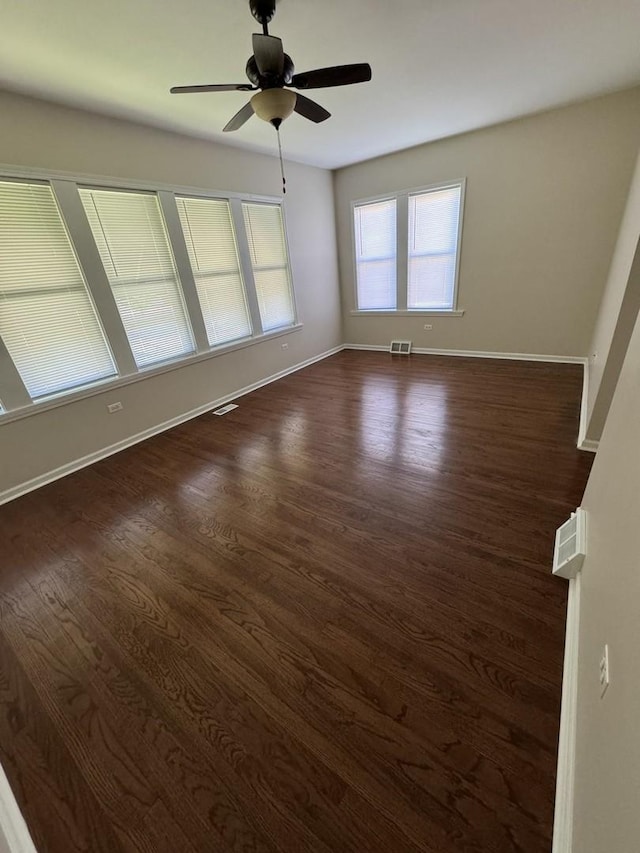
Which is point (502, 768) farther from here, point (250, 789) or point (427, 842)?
point (250, 789)

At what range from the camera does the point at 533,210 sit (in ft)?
13.6

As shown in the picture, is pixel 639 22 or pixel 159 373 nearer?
pixel 639 22

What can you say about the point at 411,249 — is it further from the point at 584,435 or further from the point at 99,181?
the point at 99,181

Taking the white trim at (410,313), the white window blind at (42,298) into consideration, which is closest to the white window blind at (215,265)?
the white window blind at (42,298)

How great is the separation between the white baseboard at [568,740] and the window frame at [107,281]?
3818 mm

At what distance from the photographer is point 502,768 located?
42.7 inches

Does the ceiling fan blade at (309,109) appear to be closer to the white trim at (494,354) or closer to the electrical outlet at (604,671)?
the electrical outlet at (604,671)

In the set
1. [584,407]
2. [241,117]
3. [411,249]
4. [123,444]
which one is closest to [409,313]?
[411,249]

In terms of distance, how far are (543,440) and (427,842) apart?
2.71m

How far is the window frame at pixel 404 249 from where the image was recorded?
460cm

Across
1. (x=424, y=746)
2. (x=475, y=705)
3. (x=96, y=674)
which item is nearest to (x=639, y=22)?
(x=475, y=705)

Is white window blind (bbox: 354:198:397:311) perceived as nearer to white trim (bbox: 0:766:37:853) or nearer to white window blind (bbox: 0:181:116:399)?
white window blind (bbox: 0:181:116:399)

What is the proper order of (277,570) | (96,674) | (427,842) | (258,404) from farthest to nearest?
1. (258,404)
2. (277,570)
3. (96,674)
4. (427,842)

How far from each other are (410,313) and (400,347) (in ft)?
1.86
